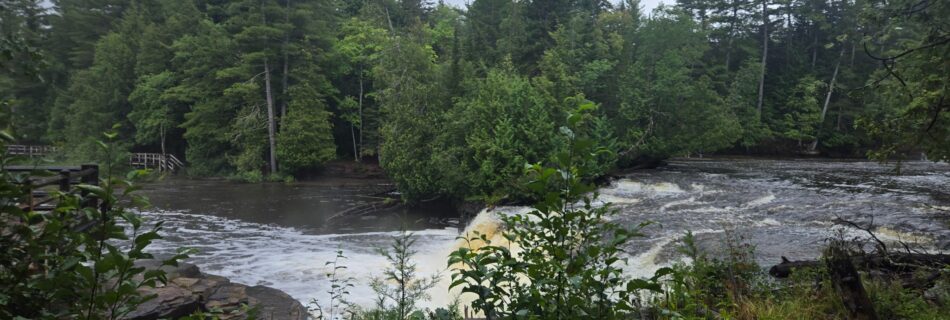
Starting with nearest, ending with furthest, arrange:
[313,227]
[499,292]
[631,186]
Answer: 1. [499,292]
2. [313,227]
3. [631,186]

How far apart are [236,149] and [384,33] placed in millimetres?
12223

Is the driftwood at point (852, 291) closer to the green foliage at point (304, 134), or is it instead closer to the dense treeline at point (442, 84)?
the dense treeline at point (442, 84)

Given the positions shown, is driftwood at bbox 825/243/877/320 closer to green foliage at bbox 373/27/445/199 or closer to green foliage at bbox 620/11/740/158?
green foliage at bbox 373/27/445/199

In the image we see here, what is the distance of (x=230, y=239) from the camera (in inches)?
634

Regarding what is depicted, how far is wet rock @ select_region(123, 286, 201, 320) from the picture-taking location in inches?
251

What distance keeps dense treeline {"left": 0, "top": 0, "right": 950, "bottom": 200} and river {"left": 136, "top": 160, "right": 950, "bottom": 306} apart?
2.57m

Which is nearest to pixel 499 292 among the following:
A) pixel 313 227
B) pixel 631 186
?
pixel 313 227

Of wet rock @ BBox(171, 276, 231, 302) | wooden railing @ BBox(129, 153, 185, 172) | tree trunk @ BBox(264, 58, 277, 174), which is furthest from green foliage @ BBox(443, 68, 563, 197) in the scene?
wooden railing @ BBox(129, 153, 185, 172)

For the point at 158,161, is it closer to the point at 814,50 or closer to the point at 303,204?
the point at 303,204

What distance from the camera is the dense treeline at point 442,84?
72.7 feet

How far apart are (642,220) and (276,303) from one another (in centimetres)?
942

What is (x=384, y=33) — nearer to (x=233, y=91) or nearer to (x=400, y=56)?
(x=400, y=56)

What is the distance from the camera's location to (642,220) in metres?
14.6

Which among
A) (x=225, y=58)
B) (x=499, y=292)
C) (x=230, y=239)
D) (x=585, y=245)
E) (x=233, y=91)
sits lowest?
(x=230, y=239)
